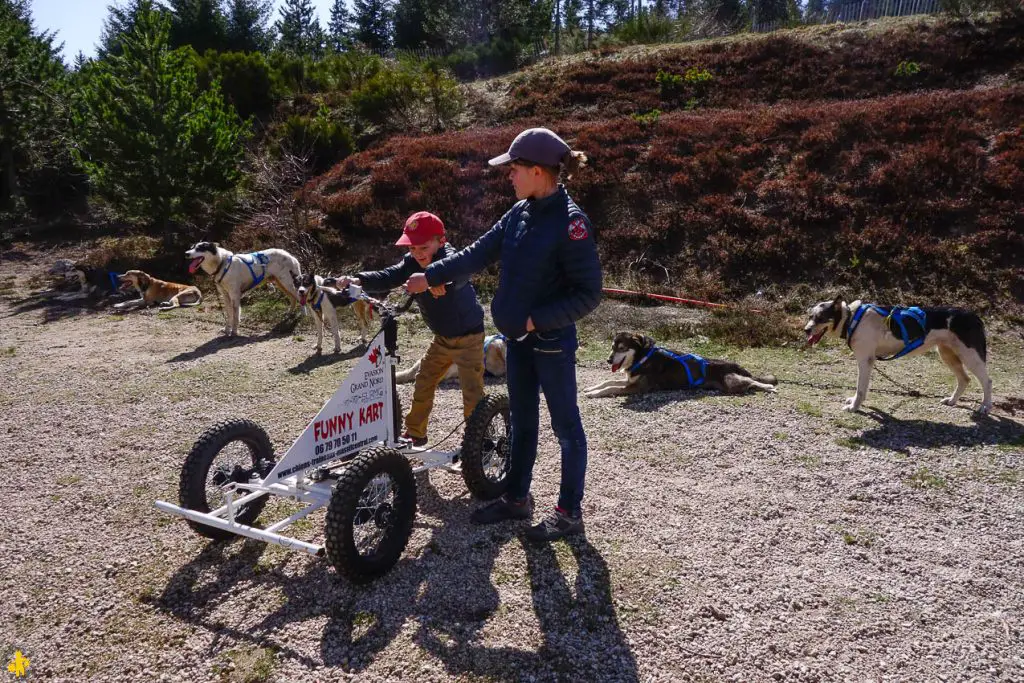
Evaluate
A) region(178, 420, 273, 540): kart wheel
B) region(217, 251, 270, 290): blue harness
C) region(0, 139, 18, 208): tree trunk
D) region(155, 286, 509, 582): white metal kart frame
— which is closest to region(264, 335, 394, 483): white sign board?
region(155, 286, 509, 582): white metal kart frame

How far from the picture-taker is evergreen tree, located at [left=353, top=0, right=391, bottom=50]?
146 feet

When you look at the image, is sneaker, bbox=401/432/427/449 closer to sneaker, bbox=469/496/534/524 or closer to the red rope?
sneaker, bbox=469/496/534/524

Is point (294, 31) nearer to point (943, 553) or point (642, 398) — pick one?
point (642, 398)

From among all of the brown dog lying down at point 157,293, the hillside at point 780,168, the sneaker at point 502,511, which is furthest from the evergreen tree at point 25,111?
the sneaker at point 502,511

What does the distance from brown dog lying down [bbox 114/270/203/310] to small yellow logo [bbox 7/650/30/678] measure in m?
11.3

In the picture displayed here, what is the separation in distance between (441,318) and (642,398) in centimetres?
336

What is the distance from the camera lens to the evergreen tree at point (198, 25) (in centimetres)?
3391

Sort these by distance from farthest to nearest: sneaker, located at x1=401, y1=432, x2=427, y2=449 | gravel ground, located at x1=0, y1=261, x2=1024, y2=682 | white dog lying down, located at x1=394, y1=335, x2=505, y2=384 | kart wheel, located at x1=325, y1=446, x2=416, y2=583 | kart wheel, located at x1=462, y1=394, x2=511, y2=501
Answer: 1. white dog lying down, located at x1=394, y1=335, x2=505, y2=384
2. sneaker, located at x1=401, y1=432, x2=427, y2=449
3. kart wheel, located at x1=462, y1=394, x2=511, y2=501
4. kart wheel, located at x1=325, y1=446, x2=416, y2=583
5. gravel ground, located at x1=0, y1=261, x2=1024, y2=682

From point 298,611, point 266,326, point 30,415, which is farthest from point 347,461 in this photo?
point 266,326

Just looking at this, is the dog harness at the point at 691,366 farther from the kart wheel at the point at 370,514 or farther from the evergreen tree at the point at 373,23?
the evergreen tree at the point at 373,23

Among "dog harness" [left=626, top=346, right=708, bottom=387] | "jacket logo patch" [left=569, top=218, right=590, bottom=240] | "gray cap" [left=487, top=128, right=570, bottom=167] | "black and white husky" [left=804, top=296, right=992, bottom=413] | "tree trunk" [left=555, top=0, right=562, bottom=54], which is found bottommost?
"dog harness" [left=626, top=346, right=708, bottom=387]

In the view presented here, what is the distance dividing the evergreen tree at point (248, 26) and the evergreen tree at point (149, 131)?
21521 millimetres

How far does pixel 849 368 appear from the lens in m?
8.54

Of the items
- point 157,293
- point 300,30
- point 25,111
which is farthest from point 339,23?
point 157,293
